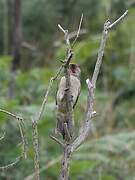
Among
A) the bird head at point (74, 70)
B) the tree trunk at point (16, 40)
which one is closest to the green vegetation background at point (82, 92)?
the tree trunk at point (16, 40)

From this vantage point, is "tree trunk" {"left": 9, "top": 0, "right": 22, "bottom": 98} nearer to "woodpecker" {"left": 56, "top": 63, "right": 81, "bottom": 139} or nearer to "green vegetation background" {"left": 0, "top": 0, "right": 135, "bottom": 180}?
"green vegetation background" {"left": 0, "top": 0, "right": 135, "bottom": 180}

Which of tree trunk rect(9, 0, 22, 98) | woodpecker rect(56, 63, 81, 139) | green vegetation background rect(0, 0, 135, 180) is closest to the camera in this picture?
woodpecker rect(56, 63, 81, 139)

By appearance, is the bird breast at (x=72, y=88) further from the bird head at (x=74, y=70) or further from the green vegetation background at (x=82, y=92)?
the green vegetation background at (x=82, y=92)

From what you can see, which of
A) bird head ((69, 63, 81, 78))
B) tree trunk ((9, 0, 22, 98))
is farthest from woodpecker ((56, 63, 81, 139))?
tree trunk ((9, 0, 22, 98))

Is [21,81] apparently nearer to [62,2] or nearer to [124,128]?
[124,128]

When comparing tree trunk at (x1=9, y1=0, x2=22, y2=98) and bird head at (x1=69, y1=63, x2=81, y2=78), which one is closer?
bird head at (x1=69, y1=63, x2=81, y2=78)

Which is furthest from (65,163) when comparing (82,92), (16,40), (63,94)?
(82,92)

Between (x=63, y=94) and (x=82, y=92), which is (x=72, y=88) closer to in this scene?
(x=63, y=94)

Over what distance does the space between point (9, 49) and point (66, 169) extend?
189 inches

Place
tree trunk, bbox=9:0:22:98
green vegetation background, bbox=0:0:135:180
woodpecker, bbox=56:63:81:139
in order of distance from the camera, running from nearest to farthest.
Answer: woodpecker, bbox=56:63:81:139
green vegetation background, bbox=0:0:135:180
tree trunk, bbox=9:0:22:98

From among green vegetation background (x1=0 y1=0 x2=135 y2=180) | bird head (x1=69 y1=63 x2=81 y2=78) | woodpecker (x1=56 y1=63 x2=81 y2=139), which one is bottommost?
woodpecker (x1=56 y1=63 x2=81 y2=139)

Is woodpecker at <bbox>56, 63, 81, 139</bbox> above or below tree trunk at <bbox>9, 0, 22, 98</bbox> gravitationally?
below

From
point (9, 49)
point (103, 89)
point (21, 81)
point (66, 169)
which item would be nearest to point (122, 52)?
point (103, 89)

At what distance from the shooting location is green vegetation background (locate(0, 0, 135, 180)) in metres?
3.56
